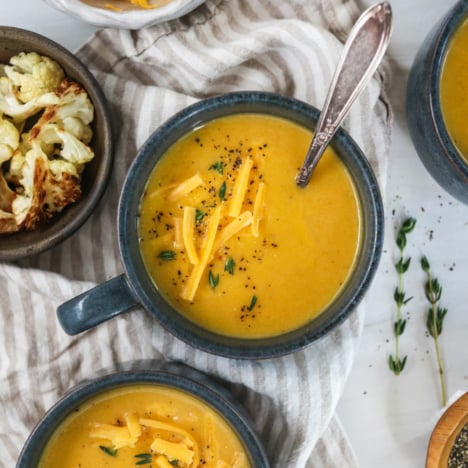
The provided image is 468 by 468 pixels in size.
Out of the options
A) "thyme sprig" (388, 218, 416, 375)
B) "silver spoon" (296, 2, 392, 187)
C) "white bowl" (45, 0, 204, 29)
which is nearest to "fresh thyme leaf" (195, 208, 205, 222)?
"silver spoon" (296, 2, 392, 187)

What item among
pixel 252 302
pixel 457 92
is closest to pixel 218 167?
pixel 252 302

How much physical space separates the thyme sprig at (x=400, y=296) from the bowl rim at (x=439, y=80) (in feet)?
1.02

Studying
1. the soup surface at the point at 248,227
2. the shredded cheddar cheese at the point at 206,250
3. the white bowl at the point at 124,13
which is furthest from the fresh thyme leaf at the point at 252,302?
the white bowl at the point at 124,13

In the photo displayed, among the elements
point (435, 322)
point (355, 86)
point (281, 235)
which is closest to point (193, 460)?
point (281, 235)

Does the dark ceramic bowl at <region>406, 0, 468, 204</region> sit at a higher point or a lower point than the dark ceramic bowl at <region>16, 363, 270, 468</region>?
higher

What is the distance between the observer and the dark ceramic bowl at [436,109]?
5.92 feet

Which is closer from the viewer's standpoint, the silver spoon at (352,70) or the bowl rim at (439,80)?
the silver spoon at (352,70)

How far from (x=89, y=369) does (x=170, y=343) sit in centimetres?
21

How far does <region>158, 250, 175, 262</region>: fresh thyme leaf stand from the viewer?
1818 millimetres

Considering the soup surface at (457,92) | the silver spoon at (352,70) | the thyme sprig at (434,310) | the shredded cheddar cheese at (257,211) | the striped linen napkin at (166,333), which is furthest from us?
the thyme sprig at (434,310)

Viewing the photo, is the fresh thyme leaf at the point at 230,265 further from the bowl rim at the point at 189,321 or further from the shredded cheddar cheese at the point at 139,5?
the shredded cheddar cheese at the point at 139,5

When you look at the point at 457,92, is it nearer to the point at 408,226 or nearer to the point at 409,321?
the point at 408,226

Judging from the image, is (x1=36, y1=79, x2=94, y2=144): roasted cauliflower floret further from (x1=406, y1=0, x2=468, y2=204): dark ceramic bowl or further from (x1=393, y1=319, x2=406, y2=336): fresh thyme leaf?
(x1=393, y1=319, x2=406, y2=336): fresh thyme leaf

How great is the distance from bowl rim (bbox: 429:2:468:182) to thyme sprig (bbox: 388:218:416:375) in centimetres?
31
